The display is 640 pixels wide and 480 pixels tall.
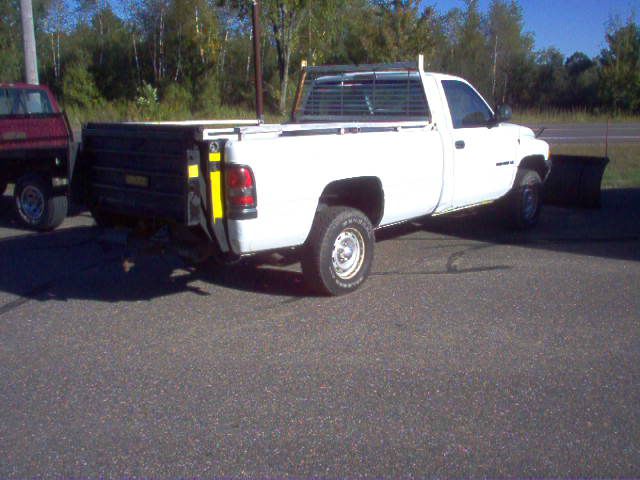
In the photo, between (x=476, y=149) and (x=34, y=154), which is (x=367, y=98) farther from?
(x=34, y=154)

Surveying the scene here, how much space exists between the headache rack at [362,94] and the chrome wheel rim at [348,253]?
6.27ft

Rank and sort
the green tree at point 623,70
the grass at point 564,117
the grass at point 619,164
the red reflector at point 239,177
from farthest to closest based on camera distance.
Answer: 1. the green tree at point 623,70
2. the grass at point 564,117
3. the grass at point 619,164
4. the red reflector at point 239,177

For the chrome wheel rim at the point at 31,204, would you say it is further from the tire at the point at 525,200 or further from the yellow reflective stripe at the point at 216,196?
the tire at the point at 525,200

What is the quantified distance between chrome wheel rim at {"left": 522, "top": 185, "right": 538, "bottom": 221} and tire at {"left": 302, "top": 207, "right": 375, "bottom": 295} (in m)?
3.48

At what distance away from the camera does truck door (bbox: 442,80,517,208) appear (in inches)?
336

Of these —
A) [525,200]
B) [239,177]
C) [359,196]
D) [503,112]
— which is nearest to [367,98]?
[503,112]

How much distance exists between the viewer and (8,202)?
1314 cm

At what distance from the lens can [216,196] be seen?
6047 mm

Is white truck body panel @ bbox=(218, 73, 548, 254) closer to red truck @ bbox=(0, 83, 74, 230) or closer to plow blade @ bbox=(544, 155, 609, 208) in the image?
plow blade @ bbox=(544, 155, 609, 208)

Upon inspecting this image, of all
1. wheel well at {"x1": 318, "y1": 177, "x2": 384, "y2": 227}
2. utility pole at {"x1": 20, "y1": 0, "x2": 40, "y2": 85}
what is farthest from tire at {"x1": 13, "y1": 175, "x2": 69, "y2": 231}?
utility pole at {"x1": 20, "y1": 0, "x2": 40, "y2": 85}

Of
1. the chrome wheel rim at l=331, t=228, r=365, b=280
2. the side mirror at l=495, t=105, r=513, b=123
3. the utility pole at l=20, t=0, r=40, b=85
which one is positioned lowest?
the chrome wheel rim at l=331, t=228, r=365, b=280

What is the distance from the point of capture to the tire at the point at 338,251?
268 inches

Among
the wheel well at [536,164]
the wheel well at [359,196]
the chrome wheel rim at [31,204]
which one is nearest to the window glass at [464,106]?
the wheel well at [536,164]

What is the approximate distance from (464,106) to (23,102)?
21.2 feet
